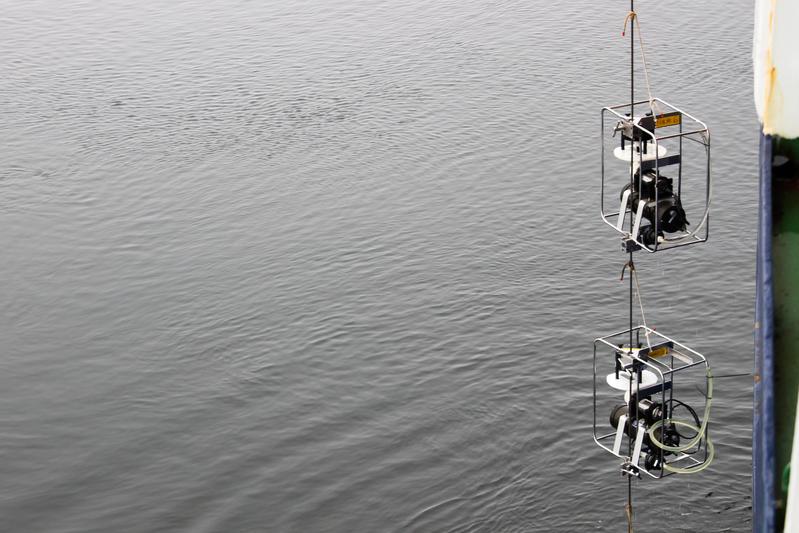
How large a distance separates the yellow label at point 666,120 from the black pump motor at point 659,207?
2.33 feet

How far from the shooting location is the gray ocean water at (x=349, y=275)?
2122 cm

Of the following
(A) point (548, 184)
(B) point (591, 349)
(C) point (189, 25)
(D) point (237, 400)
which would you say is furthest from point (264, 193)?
(C) point (189, 25)

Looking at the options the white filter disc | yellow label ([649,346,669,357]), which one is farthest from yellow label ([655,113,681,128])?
the white filter disc

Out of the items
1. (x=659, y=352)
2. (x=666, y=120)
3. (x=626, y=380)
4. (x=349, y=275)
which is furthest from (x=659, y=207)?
(x=349, y=275)

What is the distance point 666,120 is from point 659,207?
3.47ft

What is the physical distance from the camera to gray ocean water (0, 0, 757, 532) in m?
21.2

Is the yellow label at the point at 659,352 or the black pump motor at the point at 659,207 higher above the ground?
the black pump motor at the point at 659,207

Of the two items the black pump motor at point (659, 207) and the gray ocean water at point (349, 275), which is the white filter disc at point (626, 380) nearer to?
the black pump motor at point (659, 207)

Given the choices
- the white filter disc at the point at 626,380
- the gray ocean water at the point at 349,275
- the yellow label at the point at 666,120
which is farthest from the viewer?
the gray ocean water at the point at 349,275

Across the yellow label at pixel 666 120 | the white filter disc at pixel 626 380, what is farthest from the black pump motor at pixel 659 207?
the white filter disc at pixel 626 380

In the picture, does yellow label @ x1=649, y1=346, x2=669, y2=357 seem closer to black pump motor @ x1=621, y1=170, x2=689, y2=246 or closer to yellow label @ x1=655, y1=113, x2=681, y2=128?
black pump motor @ x1=621, y1=170, x2=689, y2=246

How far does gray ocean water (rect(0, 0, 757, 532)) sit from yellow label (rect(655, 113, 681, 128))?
890 cm

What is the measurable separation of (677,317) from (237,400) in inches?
377

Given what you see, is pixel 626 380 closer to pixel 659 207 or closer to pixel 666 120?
pixel 659 207
